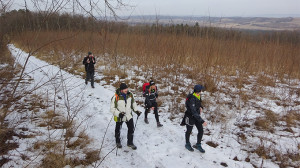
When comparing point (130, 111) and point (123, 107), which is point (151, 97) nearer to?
point (130, 111)

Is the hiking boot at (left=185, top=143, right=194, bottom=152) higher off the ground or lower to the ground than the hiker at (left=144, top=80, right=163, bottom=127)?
lower

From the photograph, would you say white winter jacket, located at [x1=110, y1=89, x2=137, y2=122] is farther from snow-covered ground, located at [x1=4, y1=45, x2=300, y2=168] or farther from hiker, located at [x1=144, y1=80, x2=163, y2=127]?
hiker, located at [x1=144, y1=80, x2=163, y2=127]

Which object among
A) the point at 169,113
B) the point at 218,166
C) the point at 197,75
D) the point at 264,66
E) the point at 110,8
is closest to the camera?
the point at 110,8

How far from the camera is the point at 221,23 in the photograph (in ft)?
19.0

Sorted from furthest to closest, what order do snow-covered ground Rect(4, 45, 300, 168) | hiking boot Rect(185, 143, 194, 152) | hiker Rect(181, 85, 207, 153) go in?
hiking boot Rect(185, 143, 194, 152), hiker Rect(181, 85, 207, 153), snow-covered ground Rect(4, 45, 300, 168)

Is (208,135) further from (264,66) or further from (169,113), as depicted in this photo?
(264,66)

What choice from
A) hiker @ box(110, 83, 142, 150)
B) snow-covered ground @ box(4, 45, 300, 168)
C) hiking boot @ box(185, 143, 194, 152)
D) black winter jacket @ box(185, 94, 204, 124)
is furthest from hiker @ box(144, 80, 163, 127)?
black winter jacket @ box(185, 94, 204, 124)

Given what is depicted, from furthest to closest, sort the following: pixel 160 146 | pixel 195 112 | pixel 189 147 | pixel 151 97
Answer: pixel 151 97 → pixel 160 146 → pixel 189 147 → pixel 195 112

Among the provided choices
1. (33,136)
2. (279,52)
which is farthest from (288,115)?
(33,136)

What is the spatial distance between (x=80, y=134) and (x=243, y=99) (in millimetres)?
5205

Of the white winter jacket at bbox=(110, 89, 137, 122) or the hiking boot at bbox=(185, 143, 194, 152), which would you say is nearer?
the white winter jacket at bbox=(110, 89, 137, 122)

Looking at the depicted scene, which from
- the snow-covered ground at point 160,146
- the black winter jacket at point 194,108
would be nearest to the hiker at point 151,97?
the snow-covered ground at point 160,146

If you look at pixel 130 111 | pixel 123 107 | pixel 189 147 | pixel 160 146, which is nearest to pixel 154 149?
pixel 160 146

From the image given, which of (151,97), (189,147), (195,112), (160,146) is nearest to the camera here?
(195,112)
